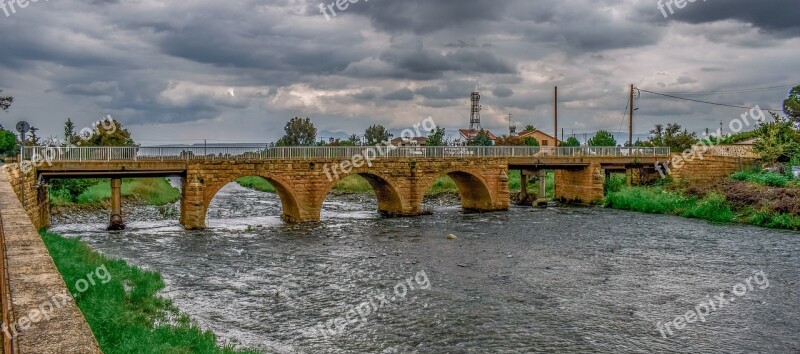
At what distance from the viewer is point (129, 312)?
15.3 m

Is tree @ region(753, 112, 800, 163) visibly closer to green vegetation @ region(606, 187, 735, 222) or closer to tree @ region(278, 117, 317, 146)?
green vegetation @ region(606, 187, 735, 222)

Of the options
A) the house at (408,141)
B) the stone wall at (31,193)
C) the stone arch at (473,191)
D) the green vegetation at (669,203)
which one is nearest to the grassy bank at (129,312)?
the stone wall at (31,193)

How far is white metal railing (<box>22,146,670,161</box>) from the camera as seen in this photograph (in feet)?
113

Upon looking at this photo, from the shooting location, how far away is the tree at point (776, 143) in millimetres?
51156

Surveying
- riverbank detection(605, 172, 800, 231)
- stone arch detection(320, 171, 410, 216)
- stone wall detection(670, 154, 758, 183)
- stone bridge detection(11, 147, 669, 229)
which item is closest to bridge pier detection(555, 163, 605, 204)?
stone bridge detection(11, 147, 669, 229)

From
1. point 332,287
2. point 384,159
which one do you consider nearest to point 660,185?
point 384,159

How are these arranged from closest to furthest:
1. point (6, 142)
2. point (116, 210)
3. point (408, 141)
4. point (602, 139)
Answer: point (116, 210)
point (6, 142)
point (602, 139)
point (408, 141)

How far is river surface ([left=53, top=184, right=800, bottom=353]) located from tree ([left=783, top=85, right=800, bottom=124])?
164 ft

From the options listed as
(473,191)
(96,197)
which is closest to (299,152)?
(473,191)

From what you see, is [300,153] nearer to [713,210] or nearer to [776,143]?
[713,210]

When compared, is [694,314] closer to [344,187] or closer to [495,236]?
[495,236]

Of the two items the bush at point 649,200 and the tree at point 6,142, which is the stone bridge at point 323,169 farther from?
the tree at point 6,142

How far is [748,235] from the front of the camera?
3344 centimetres

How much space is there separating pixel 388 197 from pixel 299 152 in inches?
329
